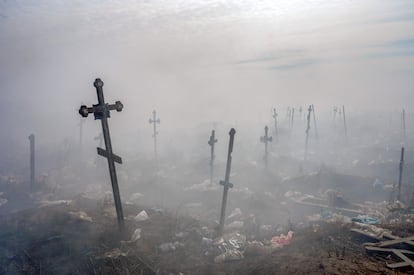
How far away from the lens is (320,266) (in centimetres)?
840

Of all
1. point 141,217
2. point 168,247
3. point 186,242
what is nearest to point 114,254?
point 168,247

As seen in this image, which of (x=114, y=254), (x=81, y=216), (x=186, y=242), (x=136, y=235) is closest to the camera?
(x=114, y=254)

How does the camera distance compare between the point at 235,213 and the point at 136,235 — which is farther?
the point at 235,213

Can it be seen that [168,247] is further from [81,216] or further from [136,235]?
[81,216]

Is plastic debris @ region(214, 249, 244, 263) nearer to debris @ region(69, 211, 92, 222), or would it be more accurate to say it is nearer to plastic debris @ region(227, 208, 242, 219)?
debris @ region(69, 211, 92, 222)

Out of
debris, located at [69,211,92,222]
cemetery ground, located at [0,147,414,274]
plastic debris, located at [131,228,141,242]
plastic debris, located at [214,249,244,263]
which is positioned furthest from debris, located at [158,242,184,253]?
debris, located at [69,211,92,222]

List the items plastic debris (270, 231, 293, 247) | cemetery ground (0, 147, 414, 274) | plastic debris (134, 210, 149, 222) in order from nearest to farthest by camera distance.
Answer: cemetery ground (0, 147, 414, 274) → plastic debris (270, 231, 293, 247) → plastic debris (134, 210, 149, 222)

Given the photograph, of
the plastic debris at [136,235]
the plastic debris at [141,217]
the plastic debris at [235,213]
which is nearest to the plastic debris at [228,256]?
the plastic debris at [136,235]

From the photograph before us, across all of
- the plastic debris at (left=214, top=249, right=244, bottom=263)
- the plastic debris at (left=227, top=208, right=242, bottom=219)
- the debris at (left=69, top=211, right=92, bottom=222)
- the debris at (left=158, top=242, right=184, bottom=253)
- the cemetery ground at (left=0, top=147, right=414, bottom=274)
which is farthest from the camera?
the plastic debris at (left=227, top=208, right=242, bottom=219)

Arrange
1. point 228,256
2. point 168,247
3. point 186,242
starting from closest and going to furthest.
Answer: point 228,256, point 168,247, point 186,242

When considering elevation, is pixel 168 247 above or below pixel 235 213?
above

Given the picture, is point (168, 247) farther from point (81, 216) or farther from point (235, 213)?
point (235, 213)

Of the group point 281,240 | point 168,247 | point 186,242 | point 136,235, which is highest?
point 136,235

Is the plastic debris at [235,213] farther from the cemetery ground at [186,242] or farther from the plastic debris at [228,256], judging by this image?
the plastic debris at [228,256]
